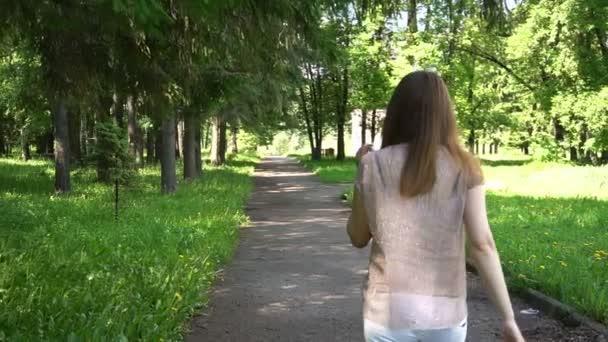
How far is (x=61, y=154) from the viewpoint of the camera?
16781mm

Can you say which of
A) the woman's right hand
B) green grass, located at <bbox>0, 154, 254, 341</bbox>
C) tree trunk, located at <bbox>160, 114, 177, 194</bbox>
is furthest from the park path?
tree trunk, located at <bbox>160, 114, 177, 194</bbox>

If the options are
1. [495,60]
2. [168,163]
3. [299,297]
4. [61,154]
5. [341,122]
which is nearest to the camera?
[299,297]

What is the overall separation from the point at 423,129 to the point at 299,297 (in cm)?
531

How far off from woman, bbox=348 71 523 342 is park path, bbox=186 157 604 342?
3.64 meters

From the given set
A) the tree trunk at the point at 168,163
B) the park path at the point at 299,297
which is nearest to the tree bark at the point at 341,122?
the tree trunk at the point at 168,163

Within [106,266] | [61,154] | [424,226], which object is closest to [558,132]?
[61,154]

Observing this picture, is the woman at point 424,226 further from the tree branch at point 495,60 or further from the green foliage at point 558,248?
the tree branch at point 495,60

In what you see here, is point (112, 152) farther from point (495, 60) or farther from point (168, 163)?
point (495, 60)

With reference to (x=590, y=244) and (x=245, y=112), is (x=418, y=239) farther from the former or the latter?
(x=245, y=112)

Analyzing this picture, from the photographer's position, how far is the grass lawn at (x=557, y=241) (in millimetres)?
6547

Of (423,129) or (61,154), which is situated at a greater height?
(423,129)

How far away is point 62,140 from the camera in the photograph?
671 inches

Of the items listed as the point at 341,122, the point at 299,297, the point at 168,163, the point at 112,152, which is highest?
the point at 341,122

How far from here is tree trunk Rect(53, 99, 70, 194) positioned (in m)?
16.5
